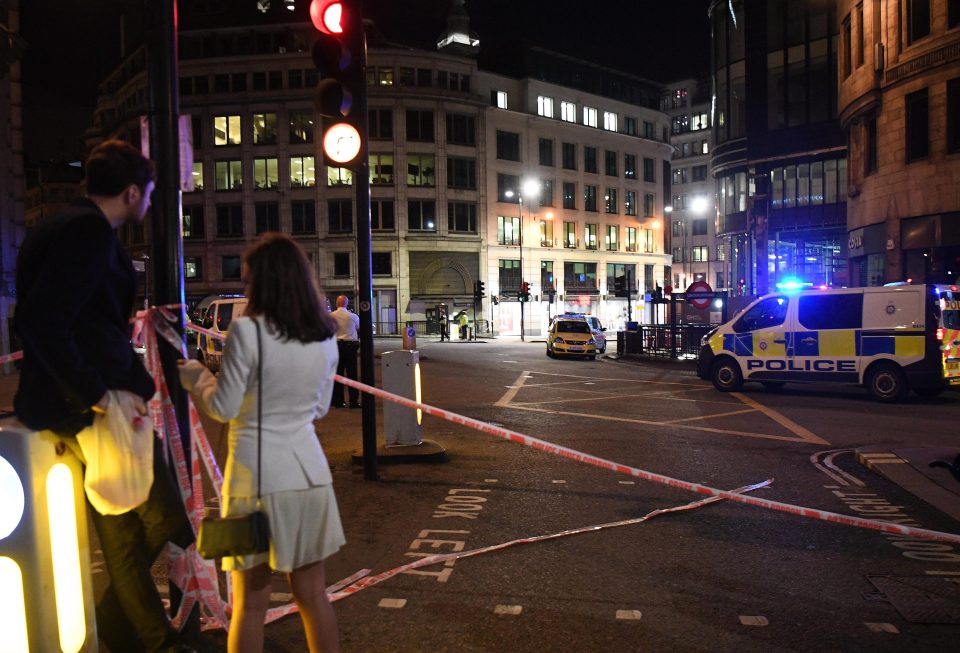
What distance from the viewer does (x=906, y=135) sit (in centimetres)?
2233

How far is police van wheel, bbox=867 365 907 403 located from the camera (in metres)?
14.0

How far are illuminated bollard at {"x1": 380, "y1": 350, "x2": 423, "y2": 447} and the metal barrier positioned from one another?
17383mm

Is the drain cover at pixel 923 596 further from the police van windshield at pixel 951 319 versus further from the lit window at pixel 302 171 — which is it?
the lit window at pixel 302 171

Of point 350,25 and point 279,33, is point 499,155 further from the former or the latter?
point 350,25

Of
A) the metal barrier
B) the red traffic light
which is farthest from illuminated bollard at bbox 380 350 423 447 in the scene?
the metal barrier

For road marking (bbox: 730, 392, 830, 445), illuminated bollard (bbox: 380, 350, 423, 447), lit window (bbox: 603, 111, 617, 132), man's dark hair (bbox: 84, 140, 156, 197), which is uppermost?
lit window (bbox: 603, 111, 617, 132)

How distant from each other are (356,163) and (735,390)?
11890 mm

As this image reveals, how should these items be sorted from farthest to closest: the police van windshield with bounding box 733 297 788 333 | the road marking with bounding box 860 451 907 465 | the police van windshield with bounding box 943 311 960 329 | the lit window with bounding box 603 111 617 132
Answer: the lit window with bounding box 603 111 617 132 < the police van windshield with bounding box 733 297 788 333 < the police van windshield with bounding box 943 311 960 329 < the road marking with bounding box 860 451 907 465

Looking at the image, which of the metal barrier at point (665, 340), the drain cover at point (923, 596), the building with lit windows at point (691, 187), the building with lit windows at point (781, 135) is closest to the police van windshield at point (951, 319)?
the metal barrier at point (665, 340)

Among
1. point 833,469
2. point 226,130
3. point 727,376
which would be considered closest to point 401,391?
point 833,469

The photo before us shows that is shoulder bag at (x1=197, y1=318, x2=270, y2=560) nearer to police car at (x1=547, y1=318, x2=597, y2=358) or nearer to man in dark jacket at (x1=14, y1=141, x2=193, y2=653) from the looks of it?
man in dark jacket at (x1=14, y1=141, x2=193, y2=653)

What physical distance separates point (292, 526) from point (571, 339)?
84.3 ft

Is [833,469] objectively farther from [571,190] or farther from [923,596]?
[571,190]

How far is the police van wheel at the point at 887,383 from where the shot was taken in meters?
14.0
